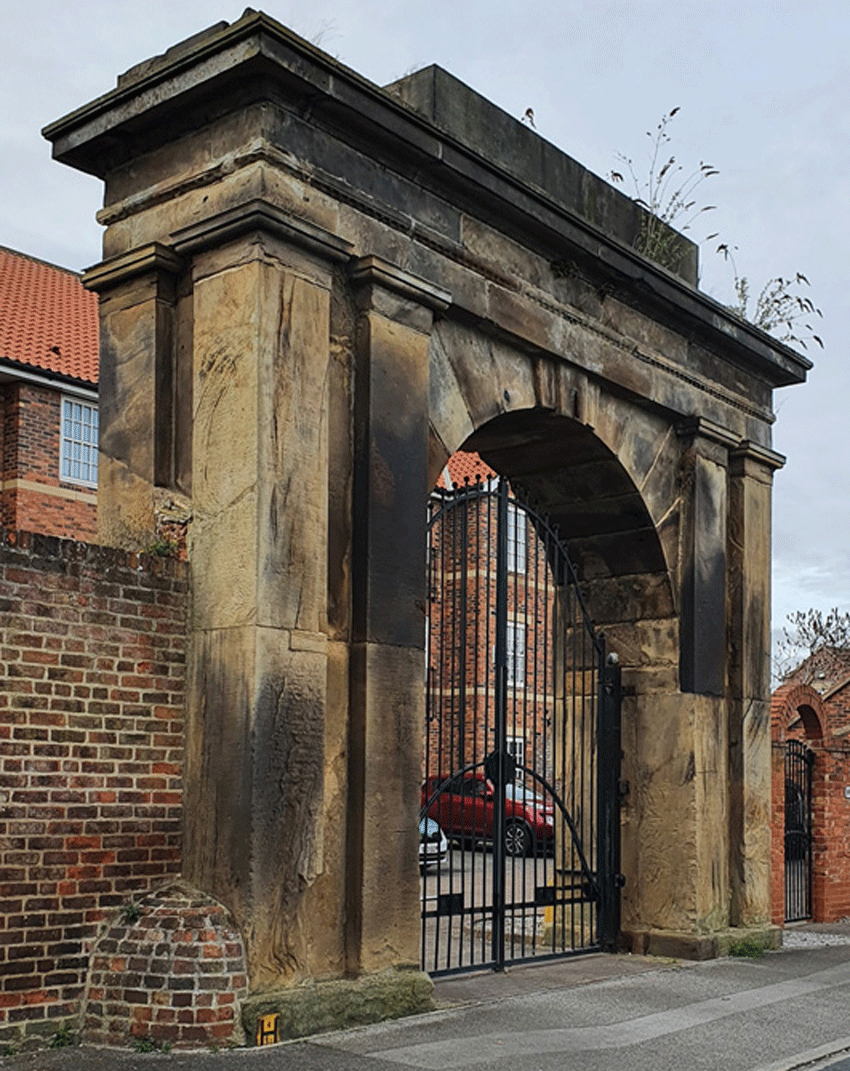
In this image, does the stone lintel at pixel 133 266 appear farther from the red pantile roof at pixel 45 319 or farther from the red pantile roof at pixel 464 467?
the red pantile roof at pixel 464 467

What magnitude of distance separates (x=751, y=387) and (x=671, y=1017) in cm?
594

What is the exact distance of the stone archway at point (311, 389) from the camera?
22.3 feet

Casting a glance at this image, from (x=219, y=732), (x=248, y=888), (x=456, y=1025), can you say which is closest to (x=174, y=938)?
(x=248, y=888)

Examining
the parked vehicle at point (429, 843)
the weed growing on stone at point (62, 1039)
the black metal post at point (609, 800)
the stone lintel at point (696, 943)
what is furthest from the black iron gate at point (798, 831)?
the weed growing on stone at point (62, 1039)

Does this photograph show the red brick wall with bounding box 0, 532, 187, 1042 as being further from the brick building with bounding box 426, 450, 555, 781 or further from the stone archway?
the brick building with bounding box 426, 450, 555, 781

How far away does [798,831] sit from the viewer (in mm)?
14227

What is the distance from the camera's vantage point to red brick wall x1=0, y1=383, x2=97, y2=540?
856 inches

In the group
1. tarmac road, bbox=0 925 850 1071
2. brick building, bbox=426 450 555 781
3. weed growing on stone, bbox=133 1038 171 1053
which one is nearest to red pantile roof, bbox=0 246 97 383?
brick building, bbox=426 450 555 781

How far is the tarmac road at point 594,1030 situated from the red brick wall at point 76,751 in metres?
0.49

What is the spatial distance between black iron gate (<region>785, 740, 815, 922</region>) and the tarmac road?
4173mm

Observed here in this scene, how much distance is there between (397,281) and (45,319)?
670 inches

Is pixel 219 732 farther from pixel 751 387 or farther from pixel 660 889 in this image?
pixel 751 387

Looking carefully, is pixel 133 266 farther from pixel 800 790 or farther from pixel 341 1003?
pixel 800 790

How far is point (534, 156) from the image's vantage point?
962 cm
